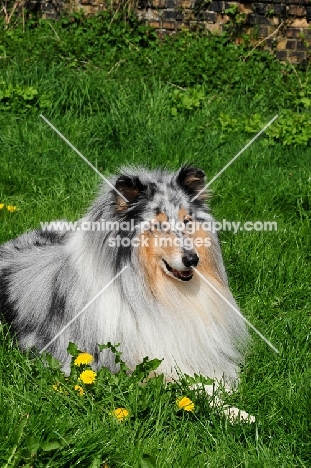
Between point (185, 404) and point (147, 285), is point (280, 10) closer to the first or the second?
point (147, 285)

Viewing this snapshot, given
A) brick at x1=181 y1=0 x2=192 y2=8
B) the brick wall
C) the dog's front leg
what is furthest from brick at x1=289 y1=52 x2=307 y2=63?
the dog's front leg

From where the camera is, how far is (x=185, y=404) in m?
3.35

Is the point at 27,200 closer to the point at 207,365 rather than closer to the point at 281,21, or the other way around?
the point at 207,365

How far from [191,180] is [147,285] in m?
0.62

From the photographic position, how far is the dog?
3.59 metres

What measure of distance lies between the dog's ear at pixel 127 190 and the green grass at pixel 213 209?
90 cm

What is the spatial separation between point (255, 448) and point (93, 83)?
5.29 metres

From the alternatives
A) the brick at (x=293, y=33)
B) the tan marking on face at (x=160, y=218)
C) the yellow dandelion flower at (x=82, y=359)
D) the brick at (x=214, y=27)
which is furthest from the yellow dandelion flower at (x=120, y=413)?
the brick at (x=293, y=33)

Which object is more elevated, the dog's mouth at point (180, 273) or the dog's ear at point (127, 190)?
the dog's ear at point (127, 190)

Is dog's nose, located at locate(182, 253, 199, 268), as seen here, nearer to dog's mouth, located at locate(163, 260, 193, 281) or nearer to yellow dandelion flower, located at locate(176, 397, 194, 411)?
dog's mouth, located at locate(163, 260, 193, 281)

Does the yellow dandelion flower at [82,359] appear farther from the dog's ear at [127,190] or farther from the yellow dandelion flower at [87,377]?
the dog's ear at [127,190]

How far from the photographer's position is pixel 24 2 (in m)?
9.85

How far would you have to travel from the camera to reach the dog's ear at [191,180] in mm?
3764

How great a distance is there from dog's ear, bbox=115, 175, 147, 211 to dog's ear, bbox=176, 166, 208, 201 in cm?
22
